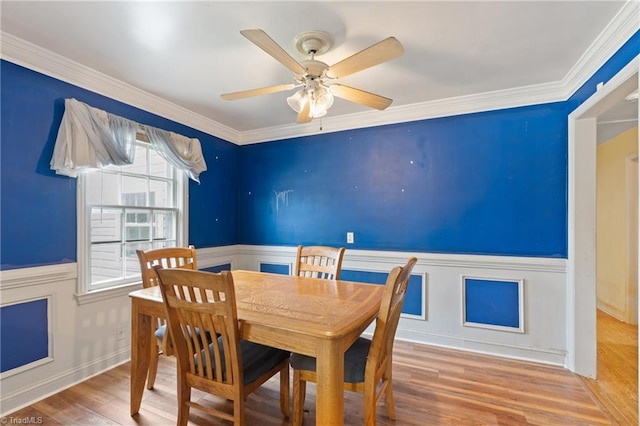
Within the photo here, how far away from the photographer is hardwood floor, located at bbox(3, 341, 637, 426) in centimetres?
181

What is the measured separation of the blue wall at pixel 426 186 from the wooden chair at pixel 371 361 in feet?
5.10

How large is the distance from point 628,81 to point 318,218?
2640mm

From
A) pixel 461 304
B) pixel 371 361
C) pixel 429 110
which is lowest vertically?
pixel 461 304

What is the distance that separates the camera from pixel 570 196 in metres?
2.40

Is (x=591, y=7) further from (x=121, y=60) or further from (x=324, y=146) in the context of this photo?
(x=121, y=60)

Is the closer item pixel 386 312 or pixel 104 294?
pixel 386 312

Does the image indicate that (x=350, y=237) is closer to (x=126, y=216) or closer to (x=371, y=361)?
(x=371, y=361)

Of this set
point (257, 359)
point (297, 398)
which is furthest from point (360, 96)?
point (297, 398)

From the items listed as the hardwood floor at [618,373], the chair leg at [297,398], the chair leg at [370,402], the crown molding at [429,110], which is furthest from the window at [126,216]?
the hardwood floor at [618,373]

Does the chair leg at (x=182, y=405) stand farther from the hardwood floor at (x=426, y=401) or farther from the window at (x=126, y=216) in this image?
the window at (x=126, y=216)

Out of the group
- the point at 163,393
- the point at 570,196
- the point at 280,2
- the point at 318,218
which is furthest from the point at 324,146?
the point at 163,393

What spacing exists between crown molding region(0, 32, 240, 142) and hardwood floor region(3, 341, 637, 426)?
7.46 ft

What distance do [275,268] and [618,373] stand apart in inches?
128

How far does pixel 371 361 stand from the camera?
4.79 ft
